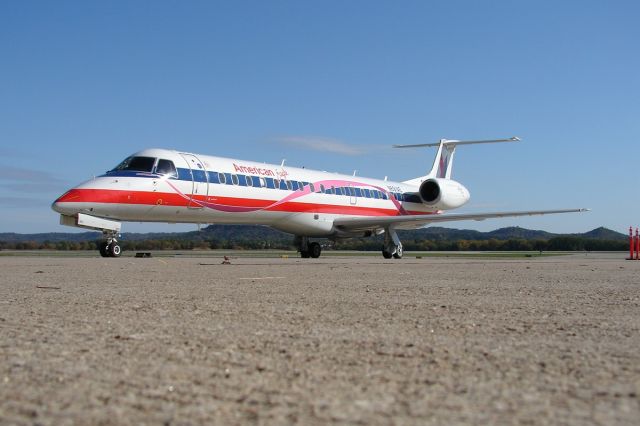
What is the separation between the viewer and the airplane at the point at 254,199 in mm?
17500

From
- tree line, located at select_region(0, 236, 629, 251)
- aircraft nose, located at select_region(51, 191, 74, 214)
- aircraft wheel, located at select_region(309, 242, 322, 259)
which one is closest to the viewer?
aircraft nose, located at select_region(51, 191, 74, 214)

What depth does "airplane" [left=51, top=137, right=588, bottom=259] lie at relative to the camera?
689 inches

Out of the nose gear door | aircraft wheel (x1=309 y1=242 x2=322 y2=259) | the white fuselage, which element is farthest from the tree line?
the nose gear door

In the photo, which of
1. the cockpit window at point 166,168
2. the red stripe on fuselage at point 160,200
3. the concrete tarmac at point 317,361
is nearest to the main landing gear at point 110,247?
the red stripe on fuselage at point 160,200

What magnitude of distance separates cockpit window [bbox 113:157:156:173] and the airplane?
28 mm

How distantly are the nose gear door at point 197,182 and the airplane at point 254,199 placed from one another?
0.10 ft

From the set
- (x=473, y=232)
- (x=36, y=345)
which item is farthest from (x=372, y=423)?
(x=473, y=232)

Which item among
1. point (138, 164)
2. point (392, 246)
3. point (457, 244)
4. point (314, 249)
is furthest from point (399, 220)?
point (457, 244)

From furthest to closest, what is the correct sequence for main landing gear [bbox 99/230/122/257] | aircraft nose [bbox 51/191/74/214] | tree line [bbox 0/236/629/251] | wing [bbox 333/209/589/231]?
tree line [bbox 0/236/629/251] → wing [bbox 333/209/589/231] → main landing gear [bbox 99/230/122/257] → aircraft nose [bbox 51/191/74/214]

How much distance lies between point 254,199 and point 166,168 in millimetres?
3412

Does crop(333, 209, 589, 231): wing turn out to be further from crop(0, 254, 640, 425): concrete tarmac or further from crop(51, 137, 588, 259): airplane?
crop(0, 254, 640, 425): concrete tarmac

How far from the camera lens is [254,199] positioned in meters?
21.0

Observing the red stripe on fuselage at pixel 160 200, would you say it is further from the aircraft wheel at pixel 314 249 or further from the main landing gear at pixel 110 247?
the aircraft wheel at pixel 314 249

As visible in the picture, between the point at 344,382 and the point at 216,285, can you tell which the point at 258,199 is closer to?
the point at 216,285
